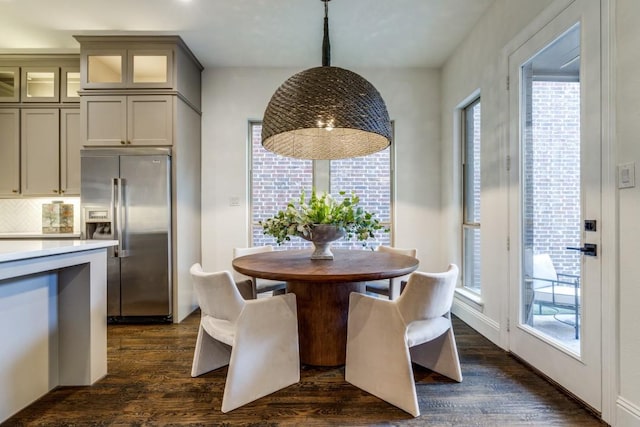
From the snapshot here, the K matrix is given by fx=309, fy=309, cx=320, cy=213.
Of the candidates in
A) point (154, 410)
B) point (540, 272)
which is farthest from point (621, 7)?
point (154, 410)

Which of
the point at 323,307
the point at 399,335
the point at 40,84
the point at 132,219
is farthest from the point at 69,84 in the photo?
the point at 399,335

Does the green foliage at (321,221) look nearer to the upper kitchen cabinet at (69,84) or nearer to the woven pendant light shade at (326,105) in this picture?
the woven pendant light shade at (326,105)

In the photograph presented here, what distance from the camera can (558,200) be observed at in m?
1.98

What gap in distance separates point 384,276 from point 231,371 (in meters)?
1.01

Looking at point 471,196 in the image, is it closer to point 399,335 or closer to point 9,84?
point 399,335

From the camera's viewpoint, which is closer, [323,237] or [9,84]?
[323,237]

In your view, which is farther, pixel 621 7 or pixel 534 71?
pixel 534 71

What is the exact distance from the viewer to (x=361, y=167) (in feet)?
12.6

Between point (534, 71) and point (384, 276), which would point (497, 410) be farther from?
point (534, 71)

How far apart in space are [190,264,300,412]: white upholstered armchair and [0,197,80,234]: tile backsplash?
112 inches

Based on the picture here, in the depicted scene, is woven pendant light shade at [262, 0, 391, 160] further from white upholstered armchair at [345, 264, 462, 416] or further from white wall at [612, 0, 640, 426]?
white wall at [612, 0, 640, 426]

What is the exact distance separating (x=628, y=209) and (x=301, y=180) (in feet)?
9.66

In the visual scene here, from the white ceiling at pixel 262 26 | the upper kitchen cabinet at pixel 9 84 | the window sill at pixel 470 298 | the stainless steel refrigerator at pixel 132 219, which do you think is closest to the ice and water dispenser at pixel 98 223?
the stainless steel refrigerator at pixel 132 219

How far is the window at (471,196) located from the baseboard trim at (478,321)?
207 millimetres
